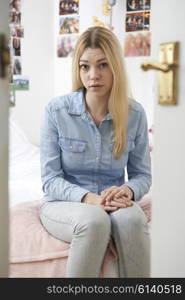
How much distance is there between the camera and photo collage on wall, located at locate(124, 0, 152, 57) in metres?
2.08

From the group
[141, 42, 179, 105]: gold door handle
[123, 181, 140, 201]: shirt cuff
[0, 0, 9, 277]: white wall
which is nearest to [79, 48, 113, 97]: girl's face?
[123, 181, 140, 201]: shirt cuff

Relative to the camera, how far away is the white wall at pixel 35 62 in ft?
8.25

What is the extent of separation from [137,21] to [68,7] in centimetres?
56

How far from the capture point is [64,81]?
2639 millimetres

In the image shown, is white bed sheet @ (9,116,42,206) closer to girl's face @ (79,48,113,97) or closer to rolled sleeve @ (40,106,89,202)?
rolled sleeve @ (40,106,89,202)

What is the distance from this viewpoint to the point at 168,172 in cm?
89

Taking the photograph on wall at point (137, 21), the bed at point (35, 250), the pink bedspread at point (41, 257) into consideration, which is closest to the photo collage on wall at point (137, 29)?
the photograph on wall at point (137, 21)

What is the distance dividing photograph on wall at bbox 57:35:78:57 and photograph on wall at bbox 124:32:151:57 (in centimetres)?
50

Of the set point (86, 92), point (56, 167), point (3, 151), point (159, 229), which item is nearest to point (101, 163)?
point (56, 167)

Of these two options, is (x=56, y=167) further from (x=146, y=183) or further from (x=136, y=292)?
(x=136, y=292)

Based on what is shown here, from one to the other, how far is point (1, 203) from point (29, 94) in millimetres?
1904

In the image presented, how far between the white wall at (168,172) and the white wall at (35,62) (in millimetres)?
1748

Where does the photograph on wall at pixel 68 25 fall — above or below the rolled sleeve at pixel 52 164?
above

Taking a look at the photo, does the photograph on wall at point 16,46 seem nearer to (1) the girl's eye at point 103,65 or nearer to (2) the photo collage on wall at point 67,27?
(2) the photo collage on wall at point 67,27
